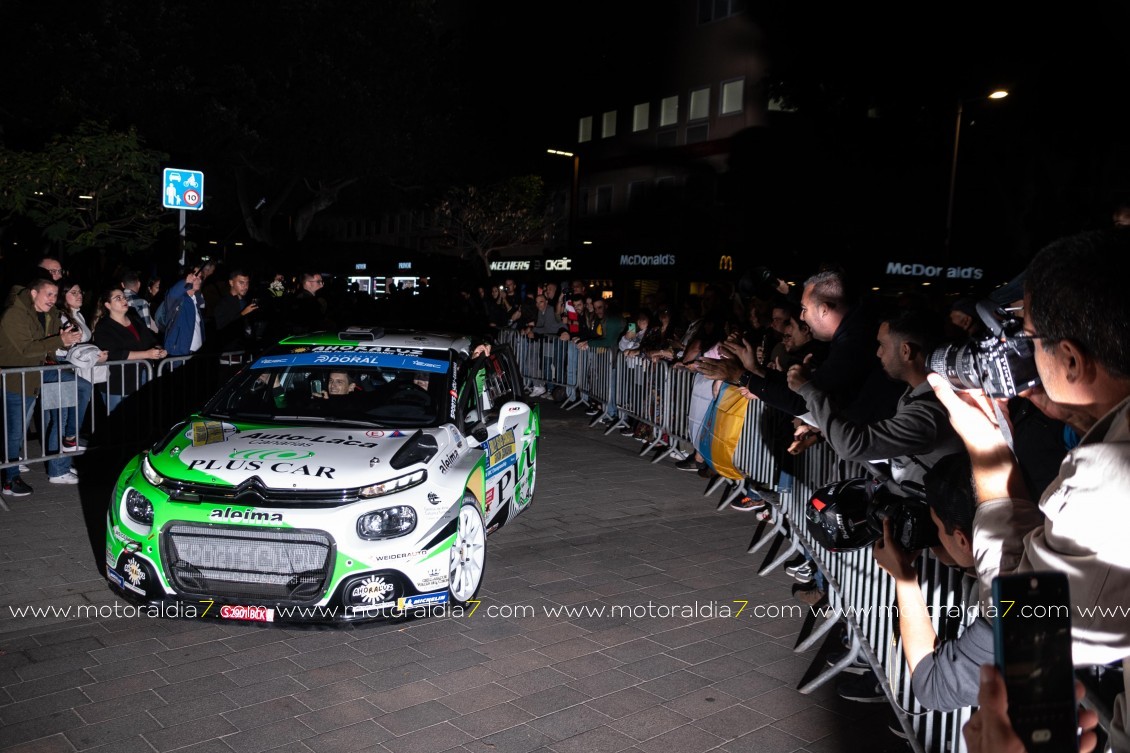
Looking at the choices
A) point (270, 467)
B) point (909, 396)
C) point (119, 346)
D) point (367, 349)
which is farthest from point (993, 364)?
point (119, 346)

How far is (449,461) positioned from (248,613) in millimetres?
1520

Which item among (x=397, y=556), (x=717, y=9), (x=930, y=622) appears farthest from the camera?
(x=717, y=9)

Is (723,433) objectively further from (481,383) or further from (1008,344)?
(1008,344)

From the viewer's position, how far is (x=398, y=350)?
7.02 metres

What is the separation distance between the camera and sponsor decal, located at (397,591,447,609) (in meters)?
5.36

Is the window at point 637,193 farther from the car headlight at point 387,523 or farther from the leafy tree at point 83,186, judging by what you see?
the car headlight at point 387,523

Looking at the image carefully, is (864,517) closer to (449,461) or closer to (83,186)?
(449,461)

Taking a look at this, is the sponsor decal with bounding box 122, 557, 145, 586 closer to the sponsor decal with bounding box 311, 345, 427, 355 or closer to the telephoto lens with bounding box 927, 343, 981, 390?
the sponsor decal with bounding box 311, 345, 427, 355

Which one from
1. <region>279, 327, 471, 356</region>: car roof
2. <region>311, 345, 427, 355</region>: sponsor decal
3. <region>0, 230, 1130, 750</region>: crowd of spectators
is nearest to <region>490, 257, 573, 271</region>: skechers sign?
<region>0, 230, 1130, 750</region>: crowd of spectators

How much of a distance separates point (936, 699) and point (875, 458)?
1921 mm

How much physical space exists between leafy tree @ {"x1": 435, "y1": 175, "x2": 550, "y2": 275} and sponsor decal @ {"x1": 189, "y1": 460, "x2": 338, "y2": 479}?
43.3 m

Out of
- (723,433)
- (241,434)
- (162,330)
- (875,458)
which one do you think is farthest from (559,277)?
(875,458)

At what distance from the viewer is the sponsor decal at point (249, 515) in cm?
518

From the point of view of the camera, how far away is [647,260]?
92.2ft
